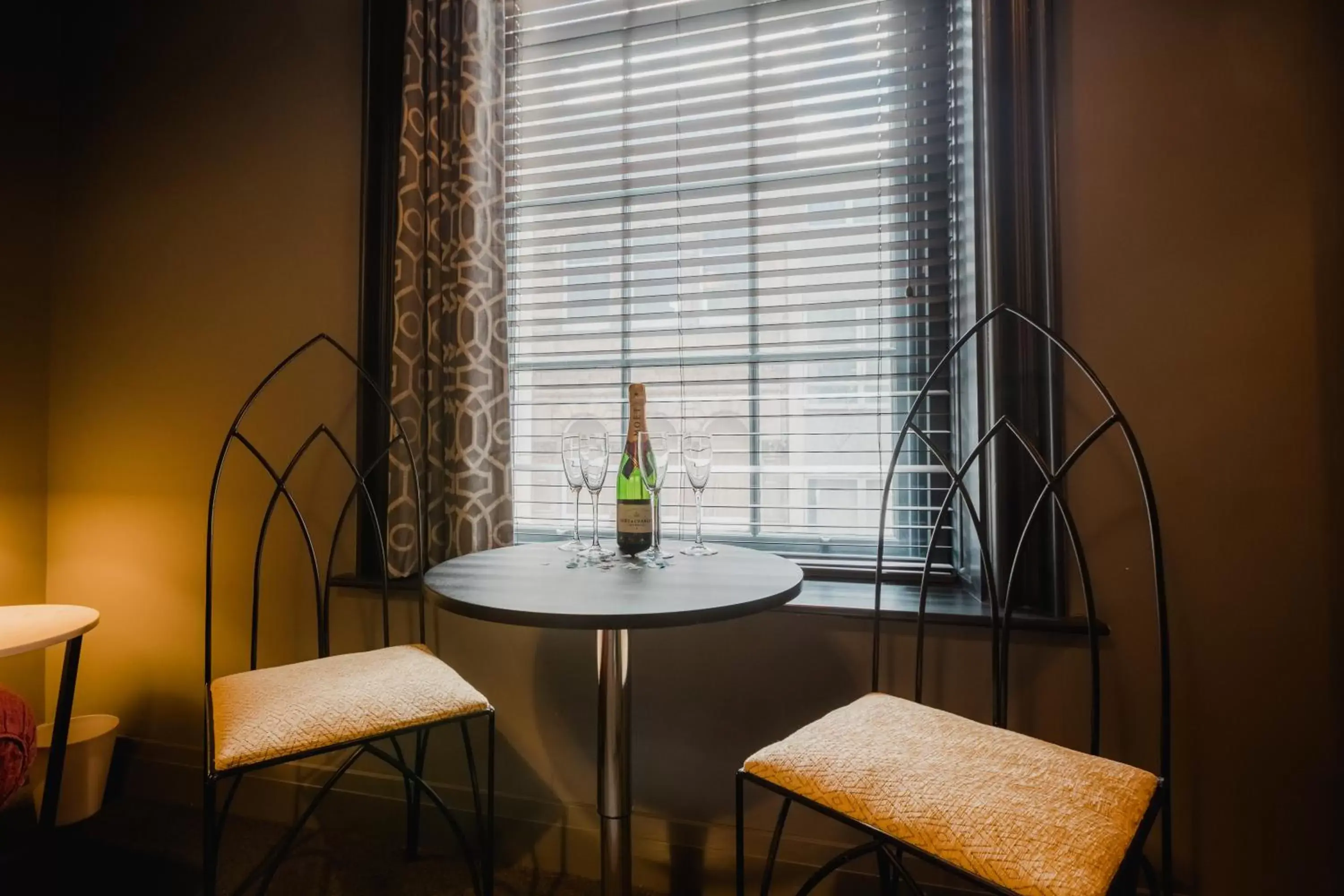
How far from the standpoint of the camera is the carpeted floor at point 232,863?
5.01 feet

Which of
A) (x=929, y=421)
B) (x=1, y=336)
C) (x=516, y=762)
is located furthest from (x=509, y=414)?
(x=1, y=336)

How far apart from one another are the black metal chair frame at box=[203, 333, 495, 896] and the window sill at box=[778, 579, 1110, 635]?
0.74 meters

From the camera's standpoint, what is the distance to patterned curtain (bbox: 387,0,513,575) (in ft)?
5.47

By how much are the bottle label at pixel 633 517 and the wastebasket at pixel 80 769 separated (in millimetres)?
1718

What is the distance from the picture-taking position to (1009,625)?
1293mm

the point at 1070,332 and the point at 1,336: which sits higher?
the point at 1,336

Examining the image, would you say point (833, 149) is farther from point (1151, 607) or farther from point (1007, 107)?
point (1151, 607)

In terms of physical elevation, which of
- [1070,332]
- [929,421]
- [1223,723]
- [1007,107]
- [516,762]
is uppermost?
[1007,107]

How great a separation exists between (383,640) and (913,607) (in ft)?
4.40

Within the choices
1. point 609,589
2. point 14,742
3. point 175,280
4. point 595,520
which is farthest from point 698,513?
point 175,280

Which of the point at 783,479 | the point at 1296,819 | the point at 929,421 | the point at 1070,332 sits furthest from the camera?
the point at 783,479

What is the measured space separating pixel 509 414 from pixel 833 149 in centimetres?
109

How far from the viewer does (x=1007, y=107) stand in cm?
140

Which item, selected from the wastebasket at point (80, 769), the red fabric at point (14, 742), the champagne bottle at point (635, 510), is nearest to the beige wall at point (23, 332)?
the wastebasket at point (80, 769)
